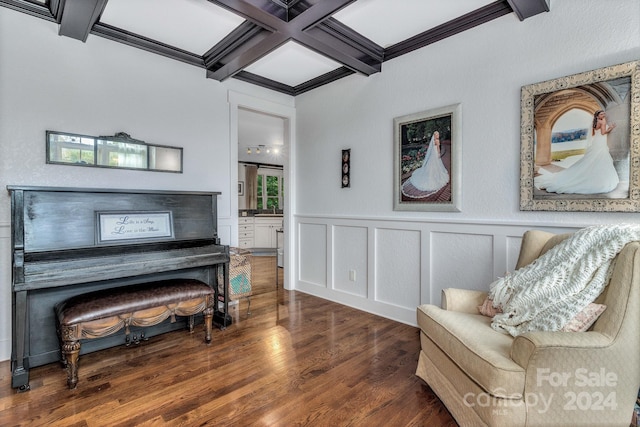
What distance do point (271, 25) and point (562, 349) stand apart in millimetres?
2632

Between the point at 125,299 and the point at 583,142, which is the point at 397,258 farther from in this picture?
the point at 125,299

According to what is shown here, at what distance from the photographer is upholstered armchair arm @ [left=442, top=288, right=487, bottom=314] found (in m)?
2.09

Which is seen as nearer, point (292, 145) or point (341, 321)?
point (341, 321)

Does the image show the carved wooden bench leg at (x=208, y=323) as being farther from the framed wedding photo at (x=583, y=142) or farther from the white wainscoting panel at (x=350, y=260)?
the framed wedding photo at (x=583, y=142)

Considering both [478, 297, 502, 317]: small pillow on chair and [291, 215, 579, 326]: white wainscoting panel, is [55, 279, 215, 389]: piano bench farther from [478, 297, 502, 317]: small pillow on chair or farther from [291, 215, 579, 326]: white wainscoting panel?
[478, 297, 502, 317]: small pillow on chair

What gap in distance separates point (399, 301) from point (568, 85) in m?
2.21

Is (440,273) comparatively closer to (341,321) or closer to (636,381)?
(341,321)

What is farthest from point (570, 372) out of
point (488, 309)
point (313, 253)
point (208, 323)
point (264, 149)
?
point (264, 149)

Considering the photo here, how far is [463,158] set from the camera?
2721mm

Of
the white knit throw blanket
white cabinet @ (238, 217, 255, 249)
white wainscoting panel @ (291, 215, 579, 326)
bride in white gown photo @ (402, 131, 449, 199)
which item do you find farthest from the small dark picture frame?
white cabinet @ (238, 217, 255, 249)

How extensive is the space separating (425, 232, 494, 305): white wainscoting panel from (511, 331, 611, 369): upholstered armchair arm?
1.22 metres

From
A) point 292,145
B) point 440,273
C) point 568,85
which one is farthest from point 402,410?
point 292,145

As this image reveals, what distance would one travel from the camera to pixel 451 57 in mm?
2779

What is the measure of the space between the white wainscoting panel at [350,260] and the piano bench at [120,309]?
5.22ft
